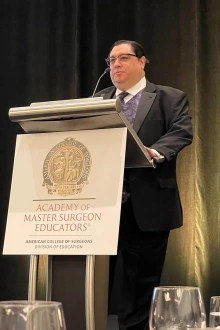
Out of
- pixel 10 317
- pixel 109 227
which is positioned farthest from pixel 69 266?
pixel 10 317

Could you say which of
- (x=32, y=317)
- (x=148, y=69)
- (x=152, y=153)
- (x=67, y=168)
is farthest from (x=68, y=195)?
(x=148, y=69)

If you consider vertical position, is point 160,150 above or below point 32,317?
above

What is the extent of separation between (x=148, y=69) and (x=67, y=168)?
1.83m

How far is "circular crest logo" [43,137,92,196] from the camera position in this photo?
4.75 ft

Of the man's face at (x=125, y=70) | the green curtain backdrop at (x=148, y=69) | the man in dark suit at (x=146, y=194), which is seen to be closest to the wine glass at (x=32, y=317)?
the man in dark suit at (x=146, y=194)

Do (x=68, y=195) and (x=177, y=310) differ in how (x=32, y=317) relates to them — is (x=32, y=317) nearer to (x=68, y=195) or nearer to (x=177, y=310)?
(x=177, y=310)

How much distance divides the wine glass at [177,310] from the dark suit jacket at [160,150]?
1.12m

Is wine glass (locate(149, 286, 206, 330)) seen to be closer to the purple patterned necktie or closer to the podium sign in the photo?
the podium sign

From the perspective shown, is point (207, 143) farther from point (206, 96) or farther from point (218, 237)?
point (218, 237)

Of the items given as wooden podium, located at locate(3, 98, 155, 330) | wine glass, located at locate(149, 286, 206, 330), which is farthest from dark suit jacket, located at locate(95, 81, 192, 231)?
wine glass, located at locate(149, 286, 206, 330)

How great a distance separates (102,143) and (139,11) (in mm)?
1953

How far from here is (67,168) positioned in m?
1.46

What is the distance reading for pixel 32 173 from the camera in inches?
59.5

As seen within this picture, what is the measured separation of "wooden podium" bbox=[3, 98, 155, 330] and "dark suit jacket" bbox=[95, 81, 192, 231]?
0.96 feet
